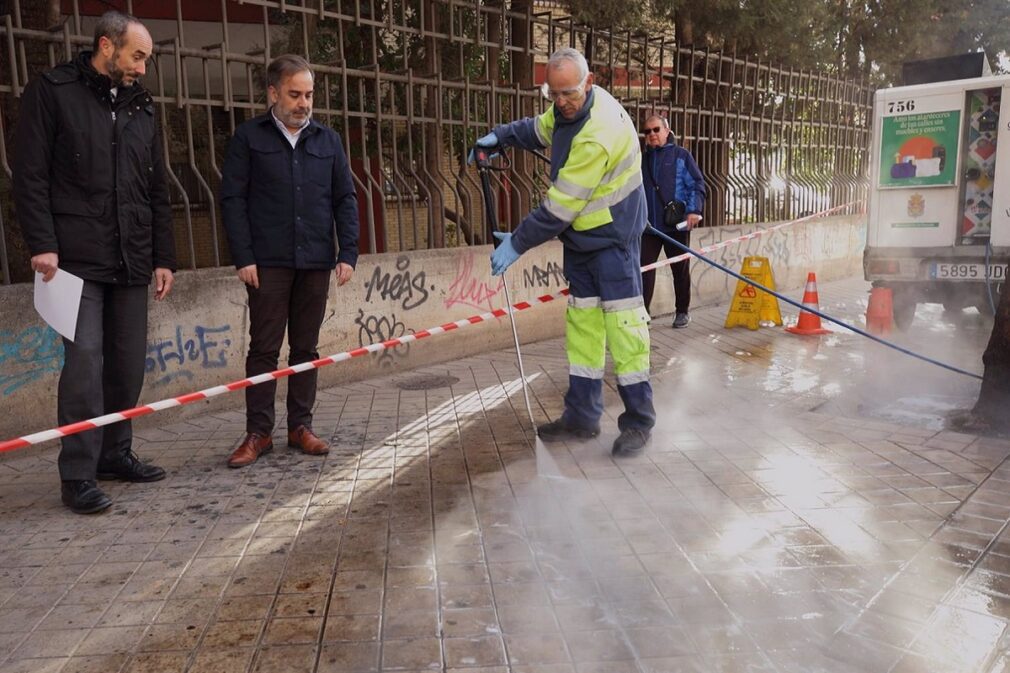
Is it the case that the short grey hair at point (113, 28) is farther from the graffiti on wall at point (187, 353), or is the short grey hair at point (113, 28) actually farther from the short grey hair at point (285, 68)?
the graffiti on wall at point (187, 353)

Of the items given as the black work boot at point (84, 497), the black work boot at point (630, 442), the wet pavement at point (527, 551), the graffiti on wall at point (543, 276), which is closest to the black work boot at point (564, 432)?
the wet pavement at point (527, 551)

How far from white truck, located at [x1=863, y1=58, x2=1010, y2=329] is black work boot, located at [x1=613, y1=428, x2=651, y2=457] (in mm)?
4680

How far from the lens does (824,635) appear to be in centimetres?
273

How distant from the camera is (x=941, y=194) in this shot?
812 centimetres

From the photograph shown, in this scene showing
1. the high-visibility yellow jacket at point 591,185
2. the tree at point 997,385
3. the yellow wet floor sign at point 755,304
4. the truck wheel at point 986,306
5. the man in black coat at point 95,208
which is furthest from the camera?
the yellow wet floor sign at point 755,304

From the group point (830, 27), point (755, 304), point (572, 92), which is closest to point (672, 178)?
point (755, 304)

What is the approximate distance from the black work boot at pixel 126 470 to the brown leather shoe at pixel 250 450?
1.27 feet

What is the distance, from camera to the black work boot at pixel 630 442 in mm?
4602

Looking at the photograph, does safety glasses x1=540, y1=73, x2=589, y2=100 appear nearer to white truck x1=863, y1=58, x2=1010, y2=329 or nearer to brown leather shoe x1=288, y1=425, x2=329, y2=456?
brown leather shoe x1=288, y1=425, x2=329, y2=456

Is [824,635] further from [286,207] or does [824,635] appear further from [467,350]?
[467,350]

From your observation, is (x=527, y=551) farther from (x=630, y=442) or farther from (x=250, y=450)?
(x=250, y=450)

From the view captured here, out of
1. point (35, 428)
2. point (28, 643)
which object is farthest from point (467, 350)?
point (28, 643)

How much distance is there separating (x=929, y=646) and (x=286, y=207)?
A: 139 inches

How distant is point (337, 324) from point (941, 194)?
5.90 m
